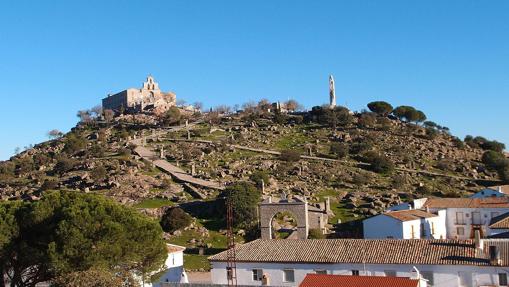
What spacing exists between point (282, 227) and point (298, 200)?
12349 millimetres

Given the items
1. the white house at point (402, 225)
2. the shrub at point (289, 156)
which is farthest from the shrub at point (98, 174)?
the white house at point (402, 225)

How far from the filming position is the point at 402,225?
51031mm

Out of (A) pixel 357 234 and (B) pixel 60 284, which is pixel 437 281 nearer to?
(B) pixel 60 284

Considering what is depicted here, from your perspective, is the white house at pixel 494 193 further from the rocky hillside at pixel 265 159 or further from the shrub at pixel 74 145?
the shrub at pixel 74 145

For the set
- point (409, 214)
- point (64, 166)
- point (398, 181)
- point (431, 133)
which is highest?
point (431, 133)

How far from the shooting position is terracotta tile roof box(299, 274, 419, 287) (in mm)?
26500

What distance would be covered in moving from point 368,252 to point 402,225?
63.7 ft

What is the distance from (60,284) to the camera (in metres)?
27.2

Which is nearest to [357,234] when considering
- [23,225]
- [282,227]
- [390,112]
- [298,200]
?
[282,227]

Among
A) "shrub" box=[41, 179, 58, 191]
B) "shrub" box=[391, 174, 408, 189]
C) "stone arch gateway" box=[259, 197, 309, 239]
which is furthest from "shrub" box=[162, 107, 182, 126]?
"stone arch gateway" box=[259, 197, 309, 239]

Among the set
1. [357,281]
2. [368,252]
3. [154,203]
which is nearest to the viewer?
[357,281]

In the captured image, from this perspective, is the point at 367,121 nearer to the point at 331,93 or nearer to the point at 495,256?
the point at 331,93

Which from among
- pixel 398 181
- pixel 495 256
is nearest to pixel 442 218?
pixel 398 181

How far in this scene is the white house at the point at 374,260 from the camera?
29594 mm
